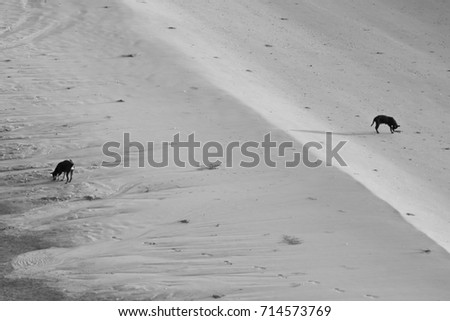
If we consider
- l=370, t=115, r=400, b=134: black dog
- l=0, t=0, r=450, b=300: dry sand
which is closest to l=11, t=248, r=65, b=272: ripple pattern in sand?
l=0, t=0, r=450, b=300: dry sand

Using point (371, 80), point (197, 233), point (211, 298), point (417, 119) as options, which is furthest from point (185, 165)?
point (371, 80)

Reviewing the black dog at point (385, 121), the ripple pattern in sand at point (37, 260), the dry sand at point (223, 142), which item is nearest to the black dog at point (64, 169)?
the dry sand at point (223, 142)

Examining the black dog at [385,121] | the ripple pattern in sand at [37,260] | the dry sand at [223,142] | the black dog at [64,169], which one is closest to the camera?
the dry sand at [223,142]

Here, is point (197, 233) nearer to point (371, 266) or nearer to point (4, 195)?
point (371, 266)

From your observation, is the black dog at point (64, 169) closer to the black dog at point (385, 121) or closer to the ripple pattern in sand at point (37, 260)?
the ripple pattern in sand at point (37, 260)

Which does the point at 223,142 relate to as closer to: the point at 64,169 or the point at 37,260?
the point at 64,169

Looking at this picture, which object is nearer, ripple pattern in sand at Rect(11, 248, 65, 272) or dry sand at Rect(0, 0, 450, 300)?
dry sand at Rect(0, 0, 450, 300)

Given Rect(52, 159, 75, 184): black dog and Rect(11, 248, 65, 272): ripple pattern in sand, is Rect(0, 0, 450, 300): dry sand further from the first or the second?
Rect(52, 159, 75, 184): black dog

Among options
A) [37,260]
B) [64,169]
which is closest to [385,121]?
[64,169]
